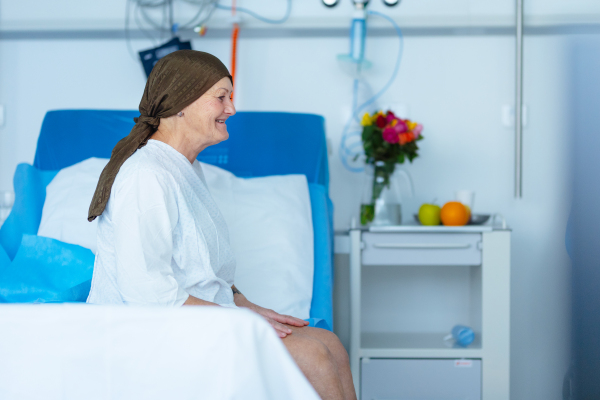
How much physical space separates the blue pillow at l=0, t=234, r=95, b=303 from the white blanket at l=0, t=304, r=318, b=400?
610 millimetres

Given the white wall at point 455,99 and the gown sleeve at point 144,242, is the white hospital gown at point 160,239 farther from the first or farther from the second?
the white wall at point 455,99

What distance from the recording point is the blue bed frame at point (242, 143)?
1.77 metres

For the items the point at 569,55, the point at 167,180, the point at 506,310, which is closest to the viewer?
the point at 167,180

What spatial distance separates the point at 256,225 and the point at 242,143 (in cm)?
36

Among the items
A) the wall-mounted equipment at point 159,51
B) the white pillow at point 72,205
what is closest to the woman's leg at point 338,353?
the white pillow at point 72,205

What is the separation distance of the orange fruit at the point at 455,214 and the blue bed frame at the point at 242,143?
38cm

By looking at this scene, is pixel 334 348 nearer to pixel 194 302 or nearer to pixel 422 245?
pixel 194 302

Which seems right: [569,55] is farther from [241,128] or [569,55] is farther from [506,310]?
[241,128]

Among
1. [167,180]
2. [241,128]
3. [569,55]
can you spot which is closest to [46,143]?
[241,128]

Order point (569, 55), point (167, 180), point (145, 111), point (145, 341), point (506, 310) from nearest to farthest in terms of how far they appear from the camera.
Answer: point (145, 341), point (167, 180), point (145, 111), point (506, 310), point (569, 55)

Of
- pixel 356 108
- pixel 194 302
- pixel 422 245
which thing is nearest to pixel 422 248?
pixel 422 245

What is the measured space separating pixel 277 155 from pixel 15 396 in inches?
49.2

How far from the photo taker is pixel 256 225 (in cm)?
158

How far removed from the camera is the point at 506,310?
165cm
